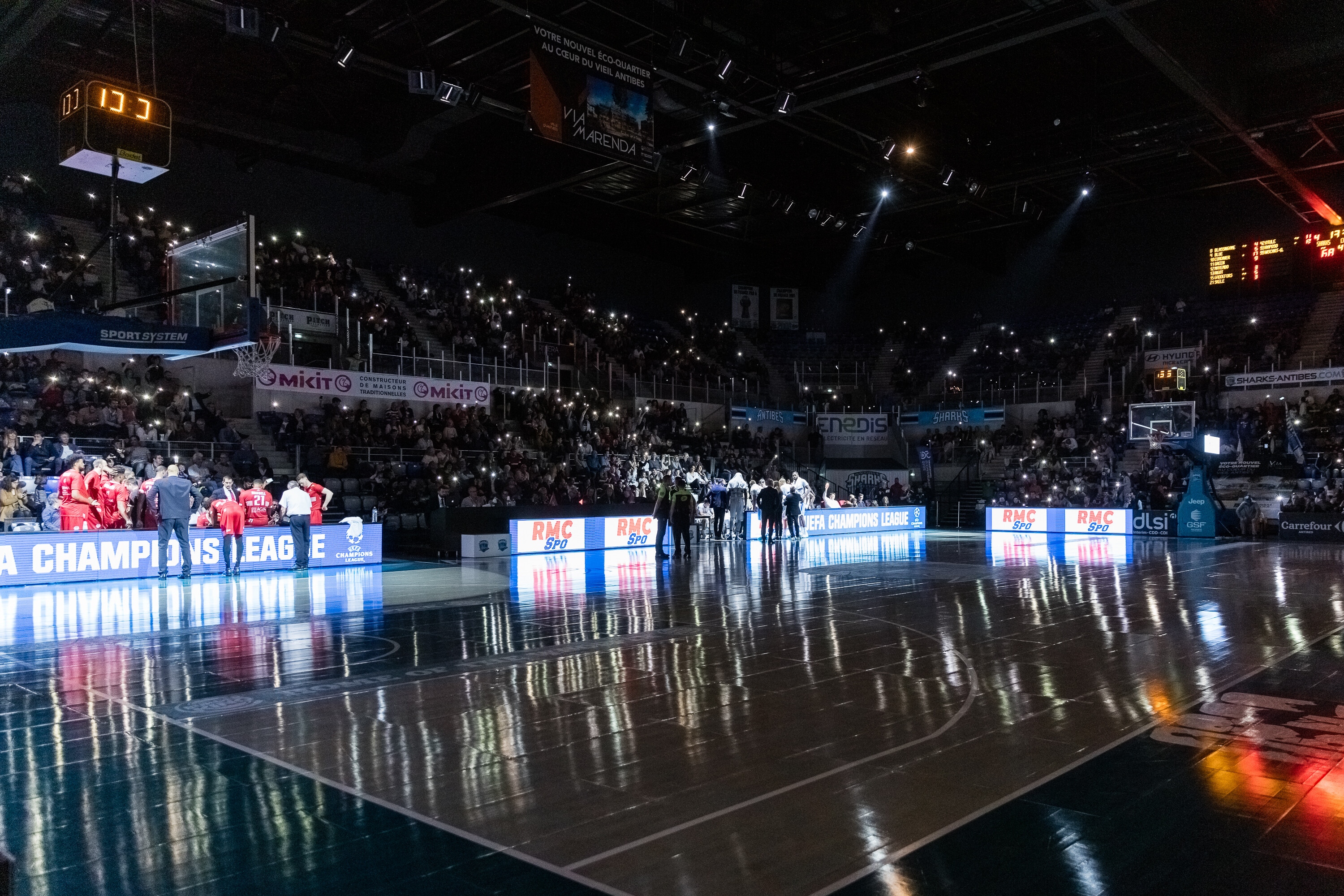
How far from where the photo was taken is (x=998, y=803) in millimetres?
4293

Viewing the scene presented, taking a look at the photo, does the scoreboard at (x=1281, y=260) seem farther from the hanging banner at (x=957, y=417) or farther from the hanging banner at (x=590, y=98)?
the hanging banner at (x=590, y=98)

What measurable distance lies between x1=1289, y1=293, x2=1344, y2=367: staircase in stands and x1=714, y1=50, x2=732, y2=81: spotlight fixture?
72.5 ft

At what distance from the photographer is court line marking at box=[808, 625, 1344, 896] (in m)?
3.48

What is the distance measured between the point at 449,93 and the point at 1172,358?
25.8m

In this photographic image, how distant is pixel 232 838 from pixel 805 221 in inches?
1211

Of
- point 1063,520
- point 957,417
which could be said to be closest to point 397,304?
point 957,417

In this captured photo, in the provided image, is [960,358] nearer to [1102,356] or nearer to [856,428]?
[856,428]

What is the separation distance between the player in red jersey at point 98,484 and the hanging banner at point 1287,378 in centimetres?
3105

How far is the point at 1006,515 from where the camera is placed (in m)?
29.8

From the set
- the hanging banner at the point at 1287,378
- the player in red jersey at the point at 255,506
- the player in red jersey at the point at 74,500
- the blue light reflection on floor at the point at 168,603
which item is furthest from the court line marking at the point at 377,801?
the hanging banner at the point at 1287,378

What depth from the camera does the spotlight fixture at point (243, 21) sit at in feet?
47.2

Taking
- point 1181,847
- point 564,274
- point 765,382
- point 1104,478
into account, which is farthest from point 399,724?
point 765,382

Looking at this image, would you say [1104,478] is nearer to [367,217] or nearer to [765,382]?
[765,382]

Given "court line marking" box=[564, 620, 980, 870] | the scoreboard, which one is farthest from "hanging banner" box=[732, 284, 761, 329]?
"court line marking" box=[564, 620, 980, 870]
